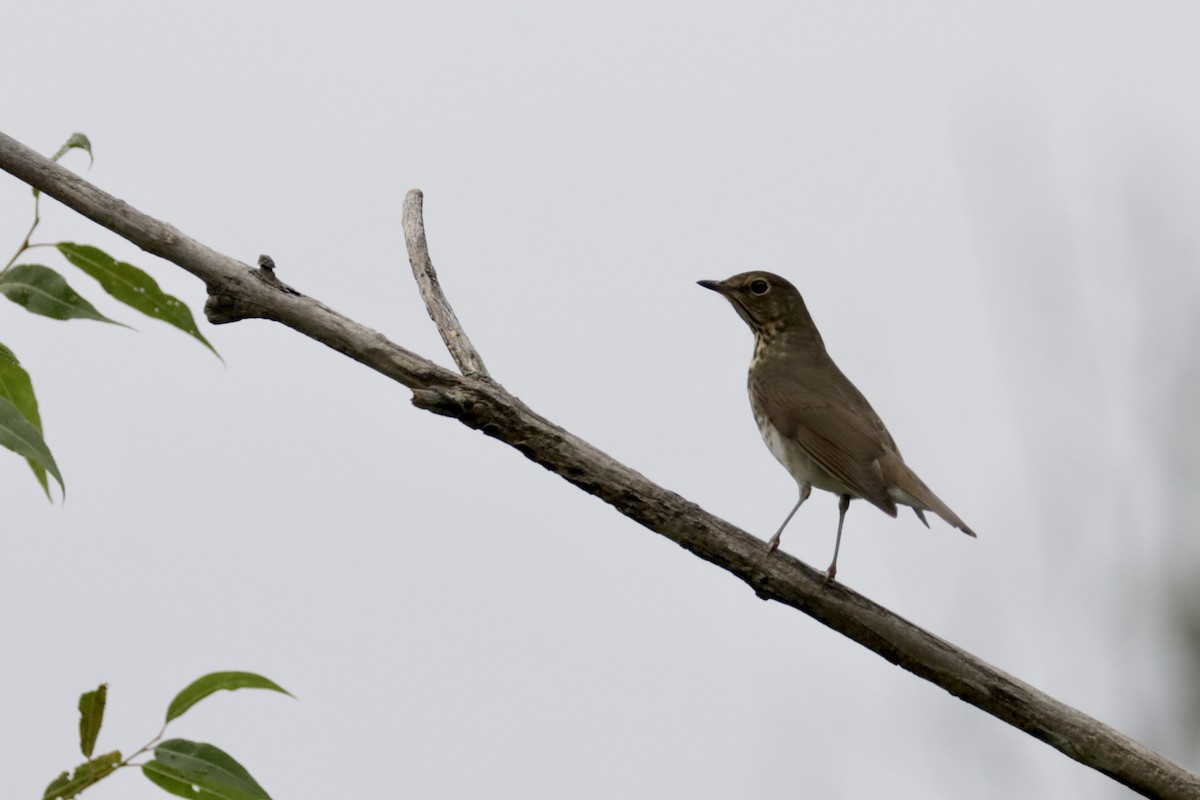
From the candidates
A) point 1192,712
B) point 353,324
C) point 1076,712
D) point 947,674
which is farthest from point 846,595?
point 1192,712

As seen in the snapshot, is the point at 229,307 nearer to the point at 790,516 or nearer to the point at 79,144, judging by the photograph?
the point at 79,144

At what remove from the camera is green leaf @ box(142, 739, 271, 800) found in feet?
9.76

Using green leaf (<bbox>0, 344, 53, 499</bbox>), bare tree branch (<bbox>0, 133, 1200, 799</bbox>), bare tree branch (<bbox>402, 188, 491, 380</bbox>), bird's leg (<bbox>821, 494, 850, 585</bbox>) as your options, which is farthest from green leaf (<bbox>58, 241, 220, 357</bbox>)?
bird's leg (<bbox>821, 494, 850, 585</bbox>)

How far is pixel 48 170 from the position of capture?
14.0ft

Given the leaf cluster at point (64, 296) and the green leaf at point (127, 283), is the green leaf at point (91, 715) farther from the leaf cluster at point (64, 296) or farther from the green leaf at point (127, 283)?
the green leaf at point (127, 283)

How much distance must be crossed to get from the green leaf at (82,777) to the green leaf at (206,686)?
0.19 meters

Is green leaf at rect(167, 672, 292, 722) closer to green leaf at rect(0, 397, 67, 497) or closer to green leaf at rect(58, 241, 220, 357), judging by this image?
green leaf at rect(0, 397, 67, 497)

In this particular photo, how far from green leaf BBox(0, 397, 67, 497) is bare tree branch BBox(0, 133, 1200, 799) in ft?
4.31

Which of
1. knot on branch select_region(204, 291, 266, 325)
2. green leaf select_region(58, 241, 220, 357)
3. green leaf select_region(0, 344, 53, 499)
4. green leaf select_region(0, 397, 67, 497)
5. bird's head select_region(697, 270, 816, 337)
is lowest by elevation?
green leaf select_region(0, 397, 67, 497)

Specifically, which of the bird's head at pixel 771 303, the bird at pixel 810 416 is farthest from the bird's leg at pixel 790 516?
the bird's head at pixel 771 303

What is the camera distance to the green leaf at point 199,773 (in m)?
2.97

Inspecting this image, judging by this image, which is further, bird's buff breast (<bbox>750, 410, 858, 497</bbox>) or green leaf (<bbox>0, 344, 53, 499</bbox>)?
bird's buff breast (<bbox>750, 410, 858, 497</bbox>)

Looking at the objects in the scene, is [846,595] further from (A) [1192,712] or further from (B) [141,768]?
(A) [1192,712]

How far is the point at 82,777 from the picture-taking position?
A: 2.75m
